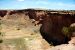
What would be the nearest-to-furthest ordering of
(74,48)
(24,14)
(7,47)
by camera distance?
1. (74,48)
2. (7,47)
3. (24,14)

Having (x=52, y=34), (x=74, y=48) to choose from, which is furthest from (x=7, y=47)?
(x=52, y=34)

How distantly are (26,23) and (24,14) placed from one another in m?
9.03

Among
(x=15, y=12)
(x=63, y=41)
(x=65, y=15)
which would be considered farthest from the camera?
(x=15, y=12)

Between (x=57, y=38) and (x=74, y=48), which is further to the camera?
(x=57, y=38)

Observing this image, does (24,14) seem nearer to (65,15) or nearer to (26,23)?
(26,23)

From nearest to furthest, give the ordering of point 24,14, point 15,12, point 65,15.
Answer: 1. point 65,15
2. point 24,14
3. point 15,12

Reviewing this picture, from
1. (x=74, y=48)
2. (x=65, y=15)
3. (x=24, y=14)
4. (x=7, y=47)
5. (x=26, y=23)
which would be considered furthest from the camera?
(x=24, y=14)

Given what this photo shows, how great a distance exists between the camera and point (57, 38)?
36.3 m

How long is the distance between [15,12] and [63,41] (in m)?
37.1

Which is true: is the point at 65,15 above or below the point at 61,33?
above

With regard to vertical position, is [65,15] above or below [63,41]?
above

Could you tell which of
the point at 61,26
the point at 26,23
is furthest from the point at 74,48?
the point at 26,23

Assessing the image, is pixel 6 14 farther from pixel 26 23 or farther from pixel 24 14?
pixel 26 23

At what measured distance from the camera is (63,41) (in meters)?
34.3
